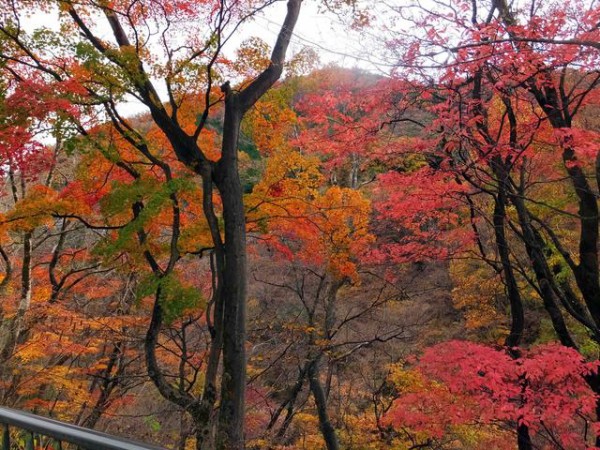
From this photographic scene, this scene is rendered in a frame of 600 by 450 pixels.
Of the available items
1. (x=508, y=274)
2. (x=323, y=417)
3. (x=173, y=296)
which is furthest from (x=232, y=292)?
(x=323, y=417)

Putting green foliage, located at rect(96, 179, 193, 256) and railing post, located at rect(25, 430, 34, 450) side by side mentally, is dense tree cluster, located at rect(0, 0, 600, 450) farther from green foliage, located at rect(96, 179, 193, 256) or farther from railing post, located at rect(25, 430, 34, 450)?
railing post, located at rect(25, 430, 34, 450)

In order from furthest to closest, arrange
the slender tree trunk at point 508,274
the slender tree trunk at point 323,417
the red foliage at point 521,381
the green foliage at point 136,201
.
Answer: the slender tree trunk at point 323,417 < the slender tree trunk at point 508,274 < the green foliage at point 136,201 < the red foliage at point 521,381

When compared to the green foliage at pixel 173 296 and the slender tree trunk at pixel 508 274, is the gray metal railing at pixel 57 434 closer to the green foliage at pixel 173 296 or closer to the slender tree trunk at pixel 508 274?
the green foliage at pixel 173 296

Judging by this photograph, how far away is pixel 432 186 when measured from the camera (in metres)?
6.69

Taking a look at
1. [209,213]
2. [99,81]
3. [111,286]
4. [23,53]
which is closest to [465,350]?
[209,213]

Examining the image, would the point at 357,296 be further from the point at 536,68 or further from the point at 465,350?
the point at 536,68

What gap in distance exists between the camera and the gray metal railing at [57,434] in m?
1.24

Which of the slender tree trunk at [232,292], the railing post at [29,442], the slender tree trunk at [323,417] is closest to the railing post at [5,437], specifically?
the railing post at [29,442]

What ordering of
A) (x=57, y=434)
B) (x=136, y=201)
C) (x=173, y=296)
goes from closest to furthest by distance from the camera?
1. (x=57, y=434)
2. (x=173, y=296)
3. (x=136, y=201)

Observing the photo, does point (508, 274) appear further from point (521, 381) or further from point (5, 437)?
point (5, 437)

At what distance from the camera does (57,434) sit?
1435 millimetres

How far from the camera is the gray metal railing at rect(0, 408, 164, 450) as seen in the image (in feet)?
4.08

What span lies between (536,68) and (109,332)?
826 centimetres

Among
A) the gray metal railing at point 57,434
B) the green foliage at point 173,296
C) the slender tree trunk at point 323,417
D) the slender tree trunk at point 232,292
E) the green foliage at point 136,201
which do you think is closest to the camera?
the gray metal railing at point 57,434
